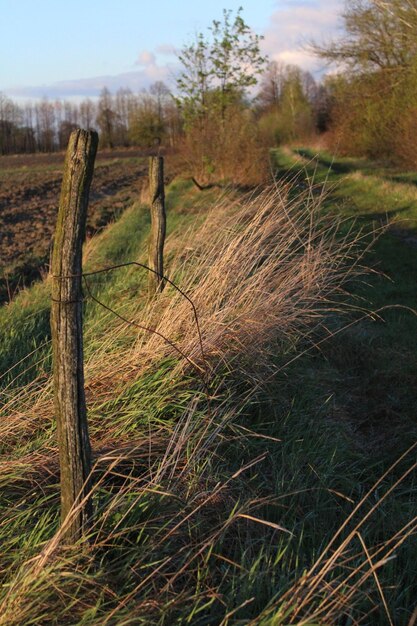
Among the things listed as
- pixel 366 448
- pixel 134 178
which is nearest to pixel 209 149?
pixel 134 178

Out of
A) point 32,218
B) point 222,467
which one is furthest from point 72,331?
point 32,218

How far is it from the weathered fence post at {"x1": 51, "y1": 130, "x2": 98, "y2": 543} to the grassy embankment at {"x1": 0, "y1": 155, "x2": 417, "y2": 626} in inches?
6.0

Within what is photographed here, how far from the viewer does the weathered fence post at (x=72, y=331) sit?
2.73 m

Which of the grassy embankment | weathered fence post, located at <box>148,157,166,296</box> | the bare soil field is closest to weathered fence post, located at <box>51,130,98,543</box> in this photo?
the grassy embankment

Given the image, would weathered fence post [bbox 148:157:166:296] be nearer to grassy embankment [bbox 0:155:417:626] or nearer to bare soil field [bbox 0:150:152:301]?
grassy embankment [bbox 0:155:417:626]

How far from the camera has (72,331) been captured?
280cm

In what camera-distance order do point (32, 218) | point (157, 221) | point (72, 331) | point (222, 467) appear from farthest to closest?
point (32, 218) → point (157, 221) → point (222, 467) → point (72, 331)

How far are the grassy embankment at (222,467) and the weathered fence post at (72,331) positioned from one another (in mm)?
153

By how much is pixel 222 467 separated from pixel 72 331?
1.28m

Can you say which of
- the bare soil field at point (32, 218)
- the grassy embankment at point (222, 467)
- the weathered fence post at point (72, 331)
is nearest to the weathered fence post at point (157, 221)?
the grassy embankment at point (222, 467)

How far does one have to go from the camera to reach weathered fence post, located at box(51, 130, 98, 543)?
108 inches

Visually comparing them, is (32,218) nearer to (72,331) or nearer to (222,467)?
(222,467)

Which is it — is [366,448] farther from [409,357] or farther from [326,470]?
[409,357]

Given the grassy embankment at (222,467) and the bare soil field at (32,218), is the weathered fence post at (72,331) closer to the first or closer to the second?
the grassy embankment at (222,467)
